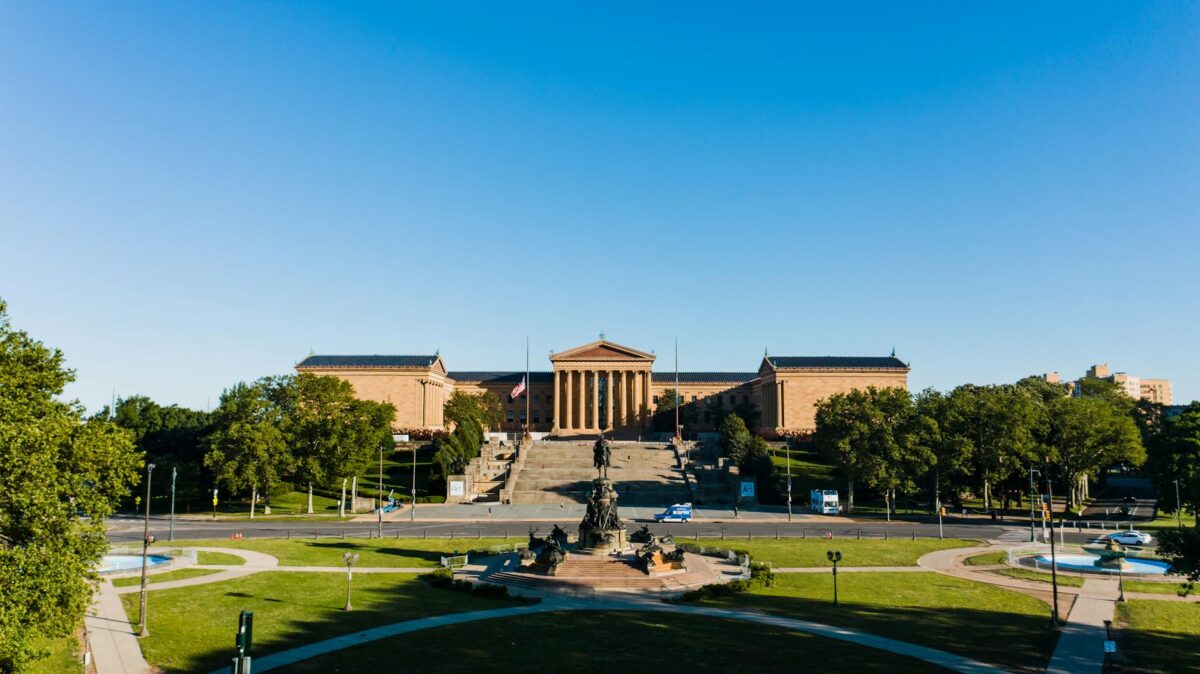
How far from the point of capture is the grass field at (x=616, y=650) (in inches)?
1155

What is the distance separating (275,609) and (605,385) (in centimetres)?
13054

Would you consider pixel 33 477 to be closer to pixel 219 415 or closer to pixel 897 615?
pixel 897 615

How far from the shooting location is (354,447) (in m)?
86.4

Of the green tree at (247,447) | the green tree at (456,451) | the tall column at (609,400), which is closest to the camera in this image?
the green tree at (247,447)

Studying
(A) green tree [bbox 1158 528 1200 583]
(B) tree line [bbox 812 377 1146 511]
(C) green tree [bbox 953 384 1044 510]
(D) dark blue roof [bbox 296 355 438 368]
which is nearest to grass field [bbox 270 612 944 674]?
(A) green tree [bbox 1158 528 1200 583]

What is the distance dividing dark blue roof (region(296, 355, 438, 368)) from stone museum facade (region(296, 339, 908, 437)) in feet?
0.66

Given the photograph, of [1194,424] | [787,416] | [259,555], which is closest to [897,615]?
[259,555]

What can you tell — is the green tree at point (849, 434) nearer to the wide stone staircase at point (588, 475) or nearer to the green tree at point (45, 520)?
the wide stone staircase at point (588, 475)

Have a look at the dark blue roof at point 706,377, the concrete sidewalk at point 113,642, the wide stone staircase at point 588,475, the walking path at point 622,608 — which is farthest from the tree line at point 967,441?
the dark blue roof at point 706,377

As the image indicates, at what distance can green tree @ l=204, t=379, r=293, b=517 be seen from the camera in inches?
3199

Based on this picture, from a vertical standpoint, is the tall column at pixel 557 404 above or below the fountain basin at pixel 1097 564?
above

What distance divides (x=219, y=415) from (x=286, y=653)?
63.3 meters

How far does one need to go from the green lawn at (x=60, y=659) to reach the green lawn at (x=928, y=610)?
1125 inches

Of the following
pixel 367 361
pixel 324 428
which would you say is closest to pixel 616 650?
pixel 324 428
